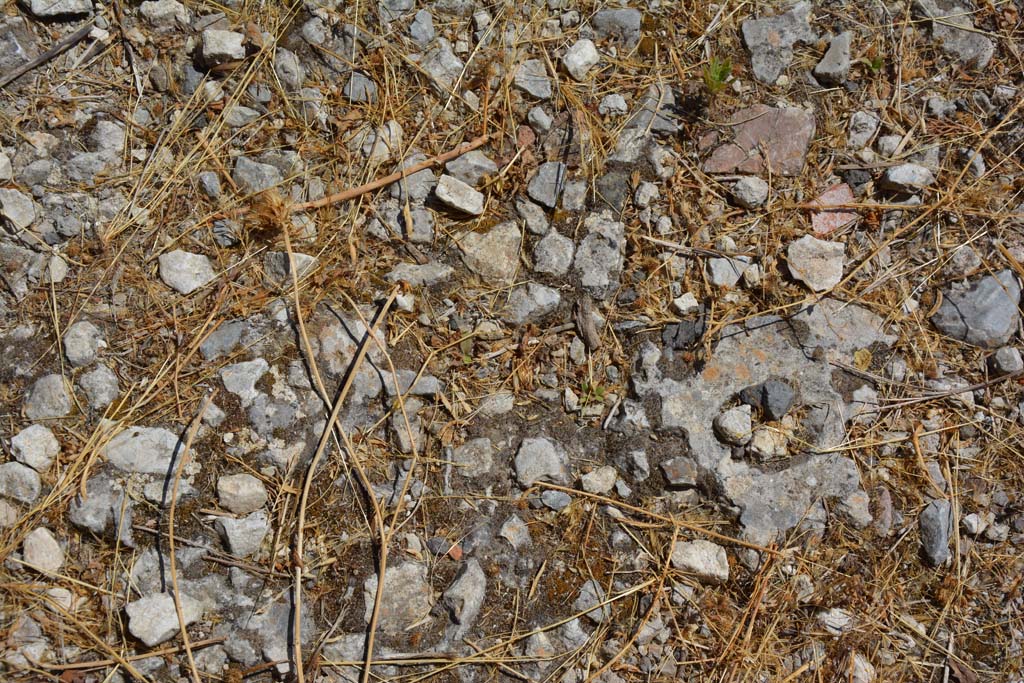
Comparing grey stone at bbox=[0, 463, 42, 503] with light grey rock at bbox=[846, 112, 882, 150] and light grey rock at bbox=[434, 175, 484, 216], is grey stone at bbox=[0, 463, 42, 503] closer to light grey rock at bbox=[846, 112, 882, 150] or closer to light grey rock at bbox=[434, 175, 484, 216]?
light grey rock at bbox=[434, 175, 484, 216]

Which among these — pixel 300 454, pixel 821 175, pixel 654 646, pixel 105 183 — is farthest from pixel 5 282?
pixel 821 175

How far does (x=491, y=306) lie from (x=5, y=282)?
1.48 metres

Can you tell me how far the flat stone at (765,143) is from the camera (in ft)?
7.72

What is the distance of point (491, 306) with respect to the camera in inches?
88.0

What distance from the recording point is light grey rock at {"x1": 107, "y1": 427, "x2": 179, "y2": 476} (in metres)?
2.01

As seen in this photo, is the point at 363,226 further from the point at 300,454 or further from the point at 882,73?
the point at 882,73

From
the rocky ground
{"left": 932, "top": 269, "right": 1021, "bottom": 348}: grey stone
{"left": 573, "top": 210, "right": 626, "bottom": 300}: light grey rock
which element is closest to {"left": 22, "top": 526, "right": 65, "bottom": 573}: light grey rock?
the rocky ground

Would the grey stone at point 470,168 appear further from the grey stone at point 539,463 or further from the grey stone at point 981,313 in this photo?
the grey stone at point 981,313

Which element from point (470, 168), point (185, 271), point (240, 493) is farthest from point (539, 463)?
point (185, 271)

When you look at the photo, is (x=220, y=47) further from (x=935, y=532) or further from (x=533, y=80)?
(x=935, y=532)

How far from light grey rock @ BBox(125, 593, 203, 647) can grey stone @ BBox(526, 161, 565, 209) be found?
1.58m

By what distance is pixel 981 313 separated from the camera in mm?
2307

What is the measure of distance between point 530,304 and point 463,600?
91 centimetres

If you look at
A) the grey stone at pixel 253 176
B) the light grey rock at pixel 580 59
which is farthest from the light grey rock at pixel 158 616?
the light grey rock at pixel 580 59
